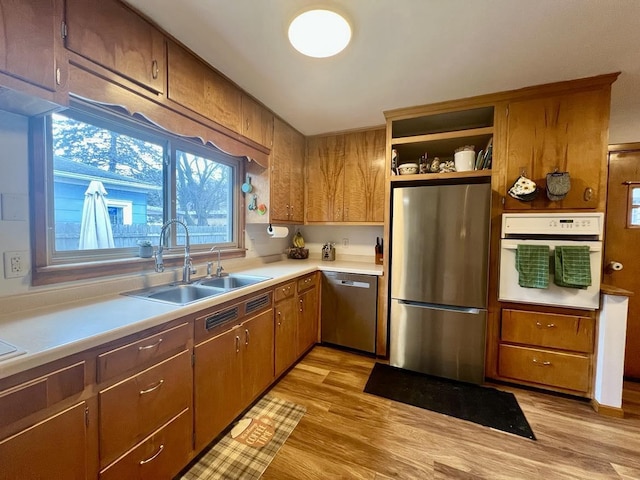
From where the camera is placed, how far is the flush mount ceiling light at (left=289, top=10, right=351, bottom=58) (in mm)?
1312

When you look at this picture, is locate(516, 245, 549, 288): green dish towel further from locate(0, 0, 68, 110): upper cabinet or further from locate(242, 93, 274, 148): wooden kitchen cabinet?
locate(0, 0, 68, 110): upper cabinet

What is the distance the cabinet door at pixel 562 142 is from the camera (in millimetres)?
1922

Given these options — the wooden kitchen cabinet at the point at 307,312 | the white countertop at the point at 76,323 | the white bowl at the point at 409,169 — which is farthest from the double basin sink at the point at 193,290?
the white bowl at the point at 409,169

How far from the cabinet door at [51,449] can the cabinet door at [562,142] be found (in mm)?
2839

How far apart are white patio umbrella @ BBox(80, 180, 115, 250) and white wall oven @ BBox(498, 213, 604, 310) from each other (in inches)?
112

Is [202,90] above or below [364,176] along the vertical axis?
above

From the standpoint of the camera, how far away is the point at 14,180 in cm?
116

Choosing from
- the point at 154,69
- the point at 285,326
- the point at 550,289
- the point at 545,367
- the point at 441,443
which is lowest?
the point at 441,443

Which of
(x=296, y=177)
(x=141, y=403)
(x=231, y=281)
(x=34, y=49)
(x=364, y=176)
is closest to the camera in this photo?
(x=34, y=49)

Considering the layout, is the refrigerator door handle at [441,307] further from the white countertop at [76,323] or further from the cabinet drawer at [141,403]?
the cabinet drawer at [141,403]

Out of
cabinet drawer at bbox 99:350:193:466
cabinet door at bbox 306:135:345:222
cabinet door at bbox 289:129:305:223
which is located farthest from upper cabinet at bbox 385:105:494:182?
cabinet drawer at bbox 99:350:193:466

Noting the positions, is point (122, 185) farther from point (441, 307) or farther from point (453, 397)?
point (453, 397)

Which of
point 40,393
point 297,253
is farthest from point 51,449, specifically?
point 297,253

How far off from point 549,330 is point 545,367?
0.30 meters
